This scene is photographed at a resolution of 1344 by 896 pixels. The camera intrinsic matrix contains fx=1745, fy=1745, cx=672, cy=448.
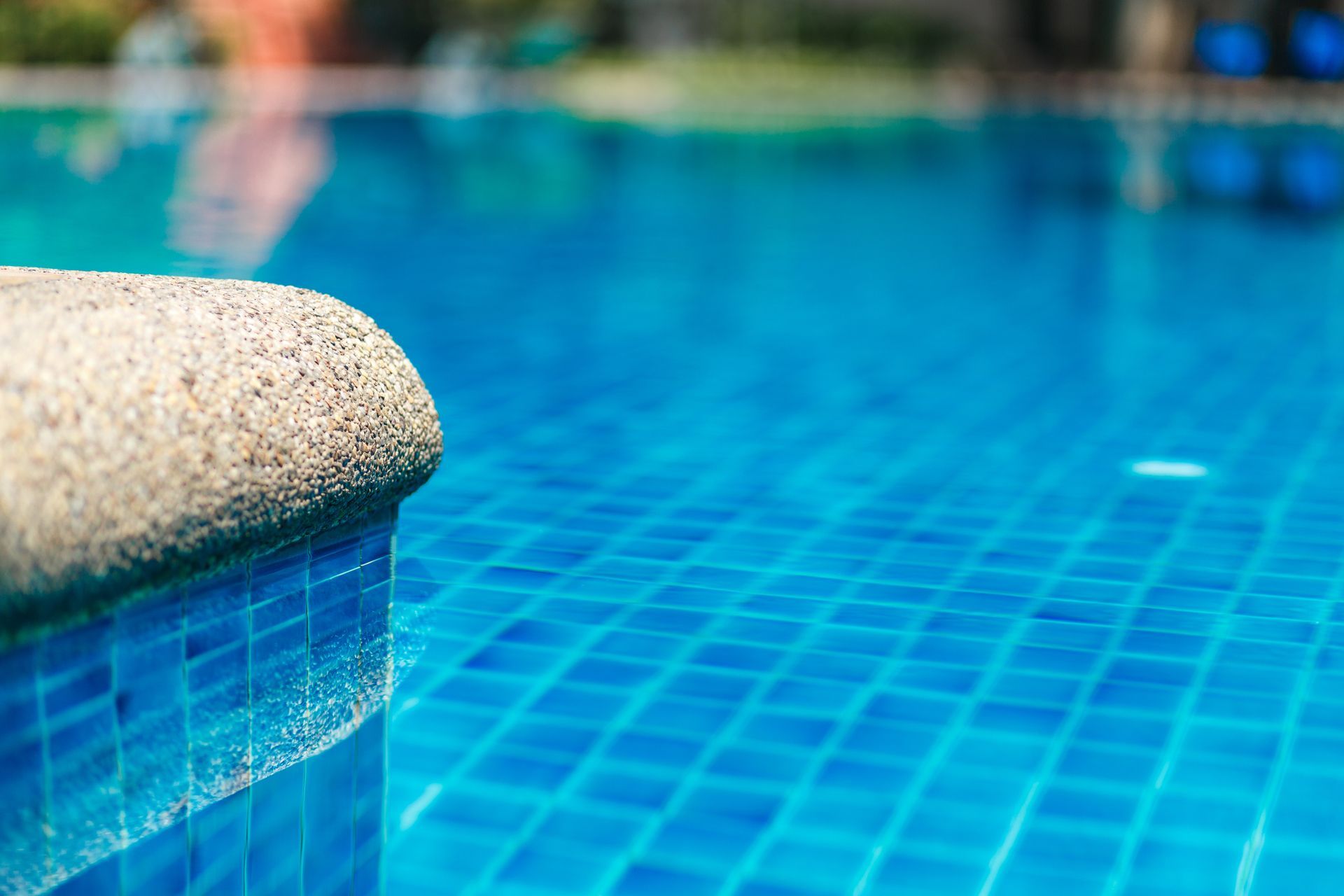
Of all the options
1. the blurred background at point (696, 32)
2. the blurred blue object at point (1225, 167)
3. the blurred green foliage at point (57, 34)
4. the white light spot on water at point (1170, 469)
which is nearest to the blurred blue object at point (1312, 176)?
the blurred blue object at point (1225, 167)

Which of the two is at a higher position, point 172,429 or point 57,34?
point 57,34

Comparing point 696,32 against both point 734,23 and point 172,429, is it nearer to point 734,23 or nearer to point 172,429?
point 734,23

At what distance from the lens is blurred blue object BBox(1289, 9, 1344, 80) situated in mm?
23250

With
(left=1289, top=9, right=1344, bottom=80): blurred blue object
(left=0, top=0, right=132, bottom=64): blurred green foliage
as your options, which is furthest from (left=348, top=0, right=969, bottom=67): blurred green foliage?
(left=1289, top=9, right=1344, bottom=80): blurred blue object

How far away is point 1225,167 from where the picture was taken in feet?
49.8

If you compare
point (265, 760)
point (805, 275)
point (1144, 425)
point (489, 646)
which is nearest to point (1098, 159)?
point (805, 275)

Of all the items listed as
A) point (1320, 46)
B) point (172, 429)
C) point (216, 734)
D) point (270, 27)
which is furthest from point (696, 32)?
point (172, 429)

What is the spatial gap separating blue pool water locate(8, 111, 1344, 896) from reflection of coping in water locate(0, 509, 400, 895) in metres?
0.33

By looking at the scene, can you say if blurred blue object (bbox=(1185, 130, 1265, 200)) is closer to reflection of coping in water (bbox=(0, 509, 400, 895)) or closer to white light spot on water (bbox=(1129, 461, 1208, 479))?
white light spot on water (bbox=(1129, 461, 1208, 479))

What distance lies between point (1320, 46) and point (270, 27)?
1420cm

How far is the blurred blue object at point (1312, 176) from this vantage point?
12.5 meters

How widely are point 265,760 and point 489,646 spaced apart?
1.32m

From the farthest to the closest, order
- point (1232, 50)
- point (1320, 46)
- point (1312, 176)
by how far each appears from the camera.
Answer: point (1232, 50), point (1320, 46), point (1312, 176)

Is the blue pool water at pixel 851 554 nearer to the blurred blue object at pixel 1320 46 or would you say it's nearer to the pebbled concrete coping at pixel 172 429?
the pebbled concrete coping at pixel 172 429
